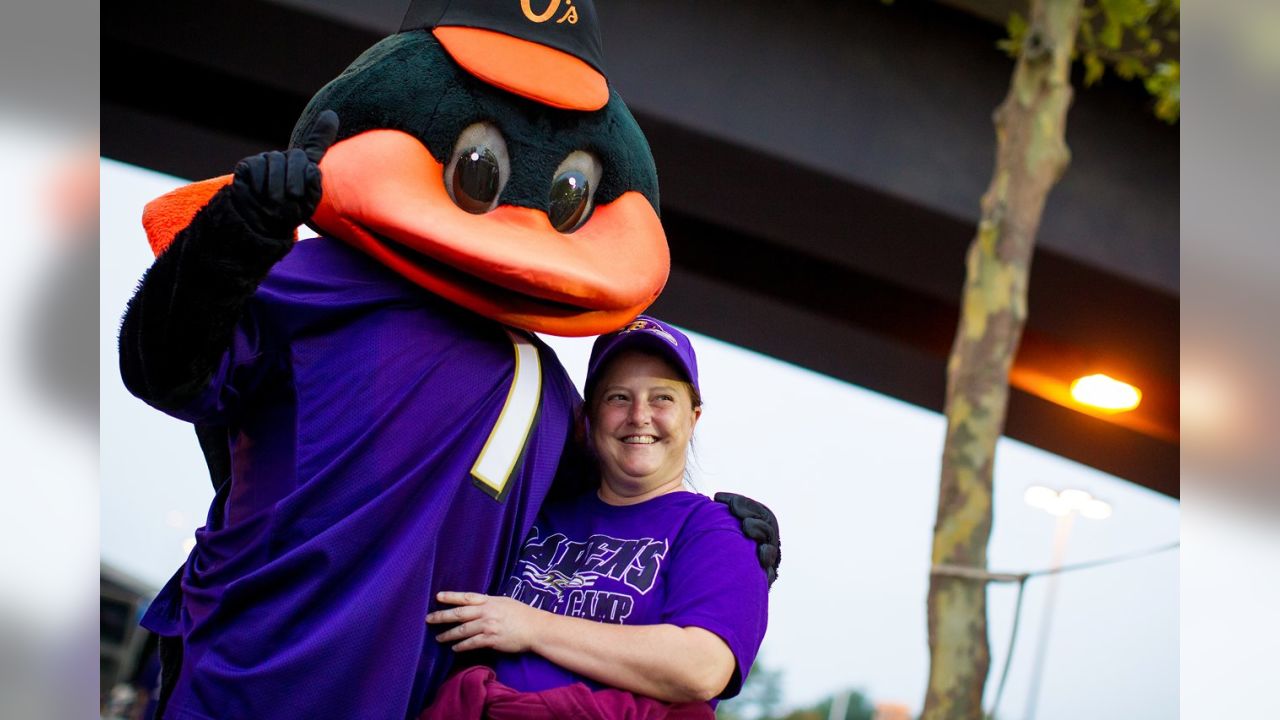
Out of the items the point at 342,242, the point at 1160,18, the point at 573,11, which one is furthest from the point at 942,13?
the point at 342,242

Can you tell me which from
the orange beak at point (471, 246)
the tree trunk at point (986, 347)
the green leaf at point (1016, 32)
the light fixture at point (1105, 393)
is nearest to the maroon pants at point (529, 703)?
the orange beak at point (471, 246)

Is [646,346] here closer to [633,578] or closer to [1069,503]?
[633,578]

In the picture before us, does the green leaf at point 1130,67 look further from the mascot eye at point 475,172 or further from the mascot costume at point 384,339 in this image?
the mascot eye at point 475,172

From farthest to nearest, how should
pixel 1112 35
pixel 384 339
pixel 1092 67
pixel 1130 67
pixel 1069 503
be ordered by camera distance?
pixel 1069 503 < pixel 1130 67 < pixel 1092 67 < pixel 1112 35 < pixel 384 339

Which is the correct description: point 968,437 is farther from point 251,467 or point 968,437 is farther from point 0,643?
point 0,643

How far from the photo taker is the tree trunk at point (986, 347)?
3.62m

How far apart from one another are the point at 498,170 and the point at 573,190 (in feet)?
0.43

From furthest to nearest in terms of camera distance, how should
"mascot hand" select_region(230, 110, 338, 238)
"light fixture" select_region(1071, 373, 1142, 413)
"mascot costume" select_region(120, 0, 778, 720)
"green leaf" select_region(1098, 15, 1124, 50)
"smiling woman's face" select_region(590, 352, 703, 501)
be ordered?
1. "light fixture" select_region(1071, 373, 1142, 413)
2. "green leaf" select_region(1098, 15, 1124, 50)
3. "smiling woman's face" select_region(590, 352, 703, 501)
4. "mascot costume" select_region(120, 0, 778, 720)
5. "mascot hand" select_region(230, 110, 338, 238)

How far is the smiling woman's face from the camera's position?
216cm

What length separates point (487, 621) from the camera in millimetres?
1945

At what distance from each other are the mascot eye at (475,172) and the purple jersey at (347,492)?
16cm

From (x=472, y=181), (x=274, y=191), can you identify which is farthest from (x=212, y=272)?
(x=472, y=181)

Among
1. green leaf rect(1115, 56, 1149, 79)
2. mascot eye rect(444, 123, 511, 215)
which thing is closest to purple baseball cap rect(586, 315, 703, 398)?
mascot eye rect(444, 123, 511, 215)

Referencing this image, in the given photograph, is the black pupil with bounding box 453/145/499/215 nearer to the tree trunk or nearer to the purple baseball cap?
the purple baseball cap
